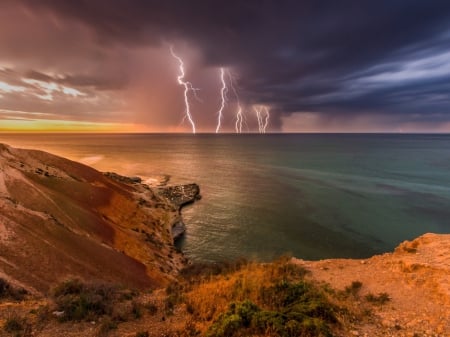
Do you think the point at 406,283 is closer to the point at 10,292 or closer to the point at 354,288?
the point at 354,288

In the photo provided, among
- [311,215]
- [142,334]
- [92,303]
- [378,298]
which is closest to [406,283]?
[378,298]

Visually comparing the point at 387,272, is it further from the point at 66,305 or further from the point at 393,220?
the point at 393,220

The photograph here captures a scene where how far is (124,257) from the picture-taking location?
19547mm

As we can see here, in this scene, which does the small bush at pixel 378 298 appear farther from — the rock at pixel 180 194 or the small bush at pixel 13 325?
the rock at pixel 180 194

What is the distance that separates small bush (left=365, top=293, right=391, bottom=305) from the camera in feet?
33.3

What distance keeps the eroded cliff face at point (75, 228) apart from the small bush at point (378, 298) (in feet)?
42.5

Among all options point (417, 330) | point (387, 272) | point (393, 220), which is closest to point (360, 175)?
point (393, 220)

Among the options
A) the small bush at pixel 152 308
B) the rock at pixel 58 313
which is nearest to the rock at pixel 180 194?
the small bush at pixel 152 308

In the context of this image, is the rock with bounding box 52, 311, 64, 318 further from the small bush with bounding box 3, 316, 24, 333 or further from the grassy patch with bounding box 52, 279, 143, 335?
the small bush with bounding box 3, 316, 24, 333

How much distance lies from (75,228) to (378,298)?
2091 cm

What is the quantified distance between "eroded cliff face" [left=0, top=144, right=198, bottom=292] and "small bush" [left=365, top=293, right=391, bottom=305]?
510 inches

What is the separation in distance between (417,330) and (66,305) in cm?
1106

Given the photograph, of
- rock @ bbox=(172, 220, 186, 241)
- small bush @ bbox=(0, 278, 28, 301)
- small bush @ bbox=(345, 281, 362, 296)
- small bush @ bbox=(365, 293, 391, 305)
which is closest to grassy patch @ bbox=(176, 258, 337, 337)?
small bush @ bbox=(365, 293, 391, 305)

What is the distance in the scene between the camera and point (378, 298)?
10.4 meters
